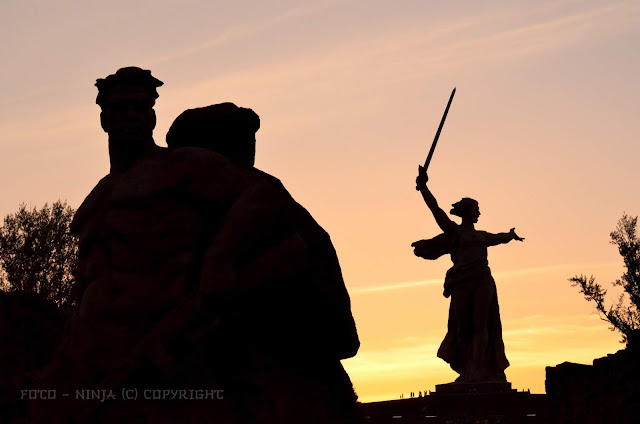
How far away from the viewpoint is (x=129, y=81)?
575cm

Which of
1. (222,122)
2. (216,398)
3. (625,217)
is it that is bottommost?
(216,398)

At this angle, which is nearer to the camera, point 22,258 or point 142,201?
point 142,201

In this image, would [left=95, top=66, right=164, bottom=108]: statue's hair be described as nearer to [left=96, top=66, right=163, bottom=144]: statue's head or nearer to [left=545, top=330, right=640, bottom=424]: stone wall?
[left=96, top=66, right=163, bottom=144]: statue's head

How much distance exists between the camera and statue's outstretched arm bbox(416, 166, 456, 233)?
2353 cm

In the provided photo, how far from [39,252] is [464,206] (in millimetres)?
15700

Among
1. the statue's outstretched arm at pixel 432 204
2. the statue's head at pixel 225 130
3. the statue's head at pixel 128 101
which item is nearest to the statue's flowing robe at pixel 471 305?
the statue's outstretched arm at pixel 432 204

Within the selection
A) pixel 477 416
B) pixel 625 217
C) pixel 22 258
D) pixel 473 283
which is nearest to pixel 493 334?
pixel 473 283

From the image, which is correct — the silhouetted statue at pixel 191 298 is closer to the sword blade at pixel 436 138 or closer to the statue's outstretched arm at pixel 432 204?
the statue's outstretched arm at pixel 432 204

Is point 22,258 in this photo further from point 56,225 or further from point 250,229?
point 250,229

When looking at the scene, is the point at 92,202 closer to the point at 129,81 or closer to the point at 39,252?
the point at 129,81

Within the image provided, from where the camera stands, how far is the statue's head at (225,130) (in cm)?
611

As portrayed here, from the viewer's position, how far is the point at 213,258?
5.40 meters

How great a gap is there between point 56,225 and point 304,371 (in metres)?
31.5

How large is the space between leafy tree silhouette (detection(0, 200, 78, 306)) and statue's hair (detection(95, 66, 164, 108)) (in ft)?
92.6
